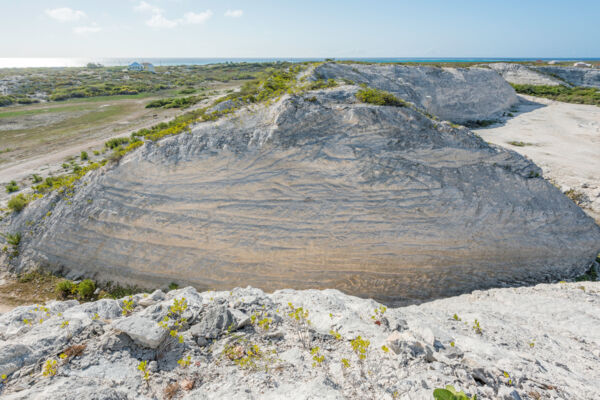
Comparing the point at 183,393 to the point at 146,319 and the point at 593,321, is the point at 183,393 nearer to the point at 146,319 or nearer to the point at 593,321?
the point at 146,319

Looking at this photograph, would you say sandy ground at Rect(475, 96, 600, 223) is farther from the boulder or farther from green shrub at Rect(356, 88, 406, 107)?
the boulder

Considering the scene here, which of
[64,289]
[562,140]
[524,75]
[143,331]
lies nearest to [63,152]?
[64,289]

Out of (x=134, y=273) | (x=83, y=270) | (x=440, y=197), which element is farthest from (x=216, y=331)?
(x=440, y=197)

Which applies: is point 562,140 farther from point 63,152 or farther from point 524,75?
point 63,152

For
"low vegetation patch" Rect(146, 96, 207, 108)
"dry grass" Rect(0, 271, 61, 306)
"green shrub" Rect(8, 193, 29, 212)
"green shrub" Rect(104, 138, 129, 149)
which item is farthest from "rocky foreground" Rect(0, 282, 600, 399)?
"low vegetation patch" Rect(146, 96, 207, 108)

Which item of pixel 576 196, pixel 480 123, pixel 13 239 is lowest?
pixel 13 239

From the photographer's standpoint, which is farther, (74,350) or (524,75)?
(524,75)
